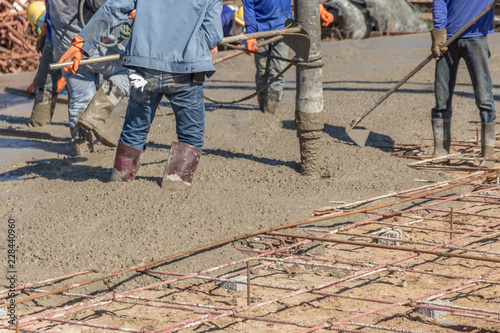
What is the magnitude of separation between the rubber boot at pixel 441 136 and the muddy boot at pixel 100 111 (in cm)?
279

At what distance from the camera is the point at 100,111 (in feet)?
17.1

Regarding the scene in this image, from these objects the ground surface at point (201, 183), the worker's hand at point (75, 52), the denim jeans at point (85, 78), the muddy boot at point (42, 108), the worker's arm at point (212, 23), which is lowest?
the ground surface at point (201, 183)

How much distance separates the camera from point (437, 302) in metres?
3.14

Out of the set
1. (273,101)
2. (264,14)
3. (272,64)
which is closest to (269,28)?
(264,14)

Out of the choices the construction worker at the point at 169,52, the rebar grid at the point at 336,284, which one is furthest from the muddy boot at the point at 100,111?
the rebar grid at the point at 336,284

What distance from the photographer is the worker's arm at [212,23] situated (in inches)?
177

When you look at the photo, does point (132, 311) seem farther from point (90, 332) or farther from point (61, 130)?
point (61, 130)

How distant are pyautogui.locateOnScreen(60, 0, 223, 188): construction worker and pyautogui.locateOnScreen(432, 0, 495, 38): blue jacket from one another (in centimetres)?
207

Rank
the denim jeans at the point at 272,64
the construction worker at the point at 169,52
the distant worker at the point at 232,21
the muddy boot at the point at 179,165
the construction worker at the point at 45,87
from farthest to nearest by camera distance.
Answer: the distant worker at the point at 232,21, the construction worker at the point at 45,87, the denim jeans at the point at 272,64, the muddy boot at the point at 179,165, the construction worker at the point at 169,52

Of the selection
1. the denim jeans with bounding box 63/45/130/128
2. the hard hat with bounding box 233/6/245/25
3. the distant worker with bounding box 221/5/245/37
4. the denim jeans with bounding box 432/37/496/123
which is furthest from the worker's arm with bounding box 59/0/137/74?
the hard hat with bounding box 233/6/245/25

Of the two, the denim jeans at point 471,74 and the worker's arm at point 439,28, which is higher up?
the worker's arm at point 439,28

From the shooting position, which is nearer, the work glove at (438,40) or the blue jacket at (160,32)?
the blue jacket at (160,32)

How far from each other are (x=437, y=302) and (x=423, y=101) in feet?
16.8

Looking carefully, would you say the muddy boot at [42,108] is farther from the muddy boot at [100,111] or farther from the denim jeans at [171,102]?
the denim jeans at [171,102]
